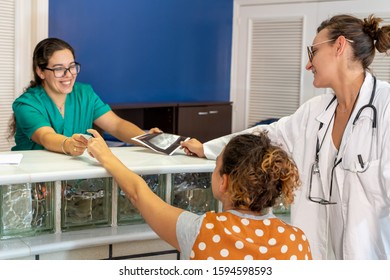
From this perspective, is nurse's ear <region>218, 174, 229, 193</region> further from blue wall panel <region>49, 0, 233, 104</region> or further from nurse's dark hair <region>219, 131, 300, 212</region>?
blue wall panel <region>49, 0, 233, 104</region>

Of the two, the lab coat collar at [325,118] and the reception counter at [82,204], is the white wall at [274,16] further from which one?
the reception counter at [82,204]

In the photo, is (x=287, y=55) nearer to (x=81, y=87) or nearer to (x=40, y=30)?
(x=40, y=30)

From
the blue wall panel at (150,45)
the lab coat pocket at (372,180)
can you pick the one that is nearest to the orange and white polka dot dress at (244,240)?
the lab coat pocket at (372,180)

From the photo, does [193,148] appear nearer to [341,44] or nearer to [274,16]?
[341,44]

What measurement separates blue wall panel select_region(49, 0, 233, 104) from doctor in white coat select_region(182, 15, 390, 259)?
2.74 meters

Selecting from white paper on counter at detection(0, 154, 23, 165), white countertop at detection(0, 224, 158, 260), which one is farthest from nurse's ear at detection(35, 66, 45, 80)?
white countertop at detection(0, 224, 158, 260)

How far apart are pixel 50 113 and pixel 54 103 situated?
0.06 metres

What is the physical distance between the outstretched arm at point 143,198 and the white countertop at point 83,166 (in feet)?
0.15

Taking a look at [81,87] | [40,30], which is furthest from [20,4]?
[81,87]

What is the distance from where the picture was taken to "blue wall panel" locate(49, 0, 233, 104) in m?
4.50

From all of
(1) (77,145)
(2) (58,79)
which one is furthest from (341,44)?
(2) (58,79)

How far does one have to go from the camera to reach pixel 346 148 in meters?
1.84

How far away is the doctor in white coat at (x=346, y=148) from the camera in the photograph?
70.5 inches
